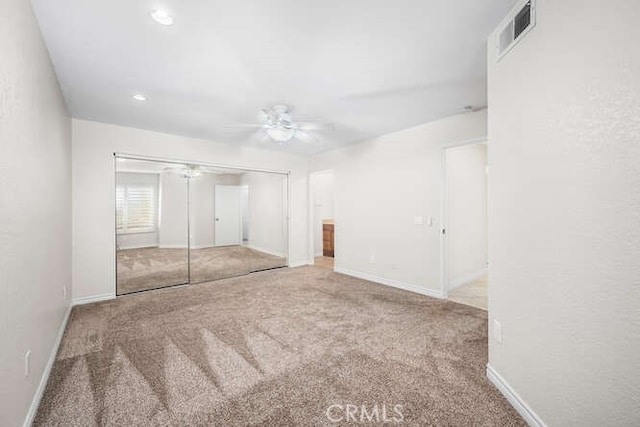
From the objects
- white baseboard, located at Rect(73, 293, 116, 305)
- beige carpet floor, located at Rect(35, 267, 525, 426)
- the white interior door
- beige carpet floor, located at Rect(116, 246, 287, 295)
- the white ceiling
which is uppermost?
the white ceiling

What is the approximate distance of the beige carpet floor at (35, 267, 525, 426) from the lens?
5.07 ft

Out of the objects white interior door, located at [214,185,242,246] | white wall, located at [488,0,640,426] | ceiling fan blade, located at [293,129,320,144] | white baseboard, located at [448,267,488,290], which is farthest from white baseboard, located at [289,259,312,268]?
white wall, located at [488,0,640,426]

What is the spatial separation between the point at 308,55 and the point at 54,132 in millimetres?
2493

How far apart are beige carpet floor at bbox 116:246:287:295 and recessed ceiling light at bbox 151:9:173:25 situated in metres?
3.43

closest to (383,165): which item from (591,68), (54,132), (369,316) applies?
(369,316)

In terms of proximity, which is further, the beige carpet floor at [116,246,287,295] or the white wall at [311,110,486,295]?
the beige carpet floor at [116,246,287,295]

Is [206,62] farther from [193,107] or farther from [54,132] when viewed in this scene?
[54,132]

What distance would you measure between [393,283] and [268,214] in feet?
10.5

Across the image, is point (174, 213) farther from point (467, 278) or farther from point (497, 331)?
point (467, 278)

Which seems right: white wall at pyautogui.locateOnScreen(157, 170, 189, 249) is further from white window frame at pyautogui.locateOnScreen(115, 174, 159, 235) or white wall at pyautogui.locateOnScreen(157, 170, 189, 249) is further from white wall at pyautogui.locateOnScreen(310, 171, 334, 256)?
white wall at pyautogui.locateOnScreen(310, 171, 334, 256)

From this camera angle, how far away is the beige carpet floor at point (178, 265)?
391 cm

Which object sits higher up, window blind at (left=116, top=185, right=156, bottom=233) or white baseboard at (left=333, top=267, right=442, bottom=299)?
window blind at (left=116, top=185, right=156, bottom=233)

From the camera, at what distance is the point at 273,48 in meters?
2.01

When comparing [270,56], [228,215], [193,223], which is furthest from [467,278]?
[193,223]
